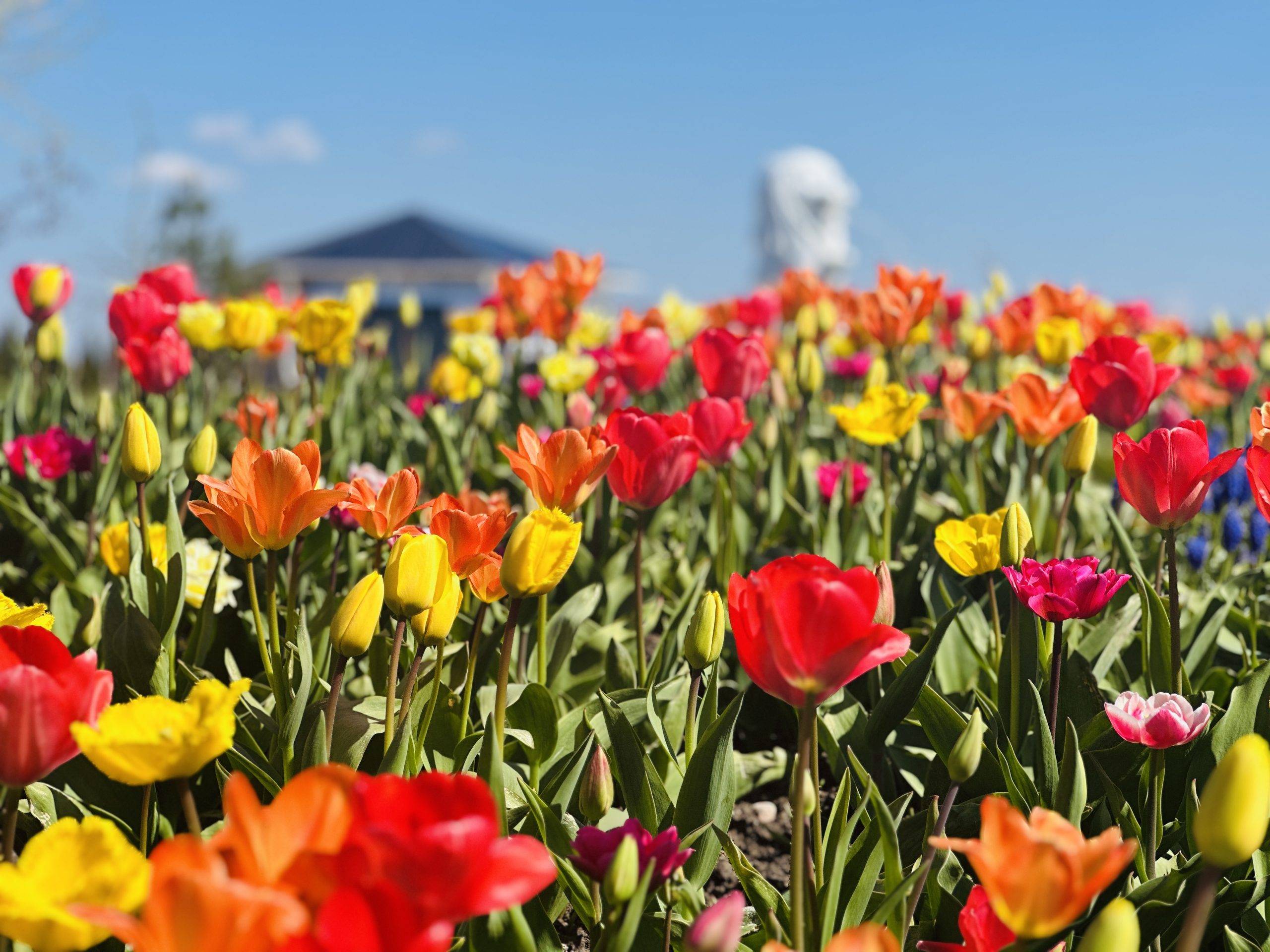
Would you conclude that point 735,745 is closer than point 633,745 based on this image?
No

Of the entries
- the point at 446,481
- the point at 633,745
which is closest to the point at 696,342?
the point at 446,481

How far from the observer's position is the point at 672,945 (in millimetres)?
1324

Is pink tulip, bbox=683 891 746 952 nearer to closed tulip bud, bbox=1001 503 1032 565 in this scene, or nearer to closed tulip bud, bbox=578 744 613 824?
closed tulip bud, bbox=578 744 613 824

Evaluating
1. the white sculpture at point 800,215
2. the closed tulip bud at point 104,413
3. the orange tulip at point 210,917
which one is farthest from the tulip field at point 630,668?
the white sculpture at point 800,215

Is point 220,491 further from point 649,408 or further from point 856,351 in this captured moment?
point 856,351

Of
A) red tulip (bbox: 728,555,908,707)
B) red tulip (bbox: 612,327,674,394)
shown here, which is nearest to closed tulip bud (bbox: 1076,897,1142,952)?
red tulip (bbox: 728,555,908,707)

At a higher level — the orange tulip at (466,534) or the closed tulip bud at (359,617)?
the orange tulip at (466,534)

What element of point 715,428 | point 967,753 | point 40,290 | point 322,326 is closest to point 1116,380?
point 715,428

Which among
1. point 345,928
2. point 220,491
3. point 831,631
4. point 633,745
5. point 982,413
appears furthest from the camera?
point 982,413

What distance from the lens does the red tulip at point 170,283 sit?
10.6 ft

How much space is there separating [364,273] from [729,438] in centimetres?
2000

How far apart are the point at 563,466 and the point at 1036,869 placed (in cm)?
89

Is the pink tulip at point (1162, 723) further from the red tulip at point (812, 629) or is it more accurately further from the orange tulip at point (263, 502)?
the orange tulip at point (263, 502)

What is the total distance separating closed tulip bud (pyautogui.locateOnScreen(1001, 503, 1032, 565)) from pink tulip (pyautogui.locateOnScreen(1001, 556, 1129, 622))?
10 centimetres
